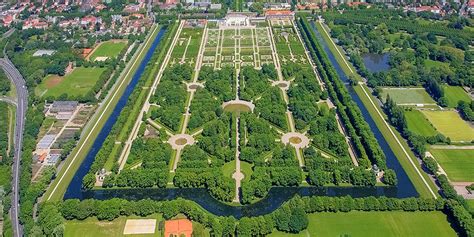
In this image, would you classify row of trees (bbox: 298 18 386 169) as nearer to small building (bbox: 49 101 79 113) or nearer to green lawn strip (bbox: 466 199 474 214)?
green lawn strip (bbox: 466 199 474 214)

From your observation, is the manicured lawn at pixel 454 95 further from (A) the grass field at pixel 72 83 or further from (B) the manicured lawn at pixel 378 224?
(A) the grass field at pixel 72 83

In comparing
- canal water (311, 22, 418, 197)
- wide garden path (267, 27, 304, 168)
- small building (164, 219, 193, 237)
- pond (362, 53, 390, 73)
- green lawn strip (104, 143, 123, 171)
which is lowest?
green lawn strip (104, 143, 123, 171)

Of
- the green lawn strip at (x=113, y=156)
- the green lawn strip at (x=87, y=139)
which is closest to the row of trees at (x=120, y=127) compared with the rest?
the green lawn strip at (x=113, y=156)

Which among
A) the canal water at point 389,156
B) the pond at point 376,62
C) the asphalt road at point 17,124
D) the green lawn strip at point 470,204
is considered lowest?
the asphalt road at point 17,124

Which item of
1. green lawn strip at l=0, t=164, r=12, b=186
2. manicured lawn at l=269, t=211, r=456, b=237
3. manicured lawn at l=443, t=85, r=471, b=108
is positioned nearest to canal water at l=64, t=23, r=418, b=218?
manicured lawn at l=269, t=211, r=456, b=237

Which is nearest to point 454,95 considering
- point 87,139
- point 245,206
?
point 245,206
